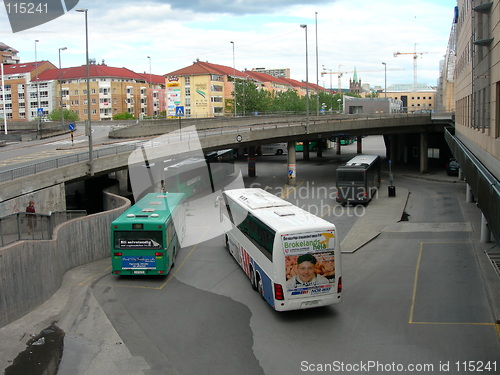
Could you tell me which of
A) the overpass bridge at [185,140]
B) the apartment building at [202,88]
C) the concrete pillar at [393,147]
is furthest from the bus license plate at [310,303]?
the apartment building at [202,88]

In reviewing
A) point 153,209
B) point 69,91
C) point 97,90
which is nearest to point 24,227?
point 153,209

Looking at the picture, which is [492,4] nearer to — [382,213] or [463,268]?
[463,268]

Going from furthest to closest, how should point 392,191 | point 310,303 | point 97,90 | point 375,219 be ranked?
point 97,90
point 392,191
point 375,219
point 310,303

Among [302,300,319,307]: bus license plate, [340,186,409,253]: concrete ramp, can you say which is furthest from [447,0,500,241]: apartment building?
[340,186,409,253]: concrete ramp

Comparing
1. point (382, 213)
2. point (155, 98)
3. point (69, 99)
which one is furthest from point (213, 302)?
point (155, 98)

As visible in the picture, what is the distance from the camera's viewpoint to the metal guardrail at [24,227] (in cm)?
1593

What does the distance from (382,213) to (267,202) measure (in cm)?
1545

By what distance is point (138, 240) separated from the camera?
63.7ft

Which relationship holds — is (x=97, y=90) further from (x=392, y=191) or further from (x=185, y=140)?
(x=392, y=191)

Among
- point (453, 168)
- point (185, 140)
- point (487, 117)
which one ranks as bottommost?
point (453, 168)

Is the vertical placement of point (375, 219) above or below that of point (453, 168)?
below

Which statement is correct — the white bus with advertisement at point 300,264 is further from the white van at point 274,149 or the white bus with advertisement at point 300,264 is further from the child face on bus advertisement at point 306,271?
the white van at point 274,149

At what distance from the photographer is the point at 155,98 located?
5167 inches

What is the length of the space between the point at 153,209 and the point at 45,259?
4.96 m
